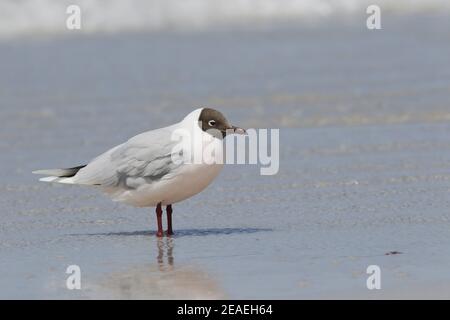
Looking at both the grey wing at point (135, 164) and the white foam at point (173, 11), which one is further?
the white foam at point (173, 11)

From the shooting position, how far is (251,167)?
25.7 feet

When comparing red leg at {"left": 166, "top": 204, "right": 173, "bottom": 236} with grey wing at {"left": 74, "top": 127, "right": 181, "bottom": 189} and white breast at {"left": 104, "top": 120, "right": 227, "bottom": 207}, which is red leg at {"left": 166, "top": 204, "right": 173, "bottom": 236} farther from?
grey wing at {"left": 74, "top": 127, "right": 181, "bottom": 189}

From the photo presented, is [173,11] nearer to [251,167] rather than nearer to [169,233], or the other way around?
[251,167]

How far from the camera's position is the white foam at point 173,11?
15.1 meters

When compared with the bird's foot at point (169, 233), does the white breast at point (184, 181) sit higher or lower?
higher

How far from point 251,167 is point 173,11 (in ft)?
27.2

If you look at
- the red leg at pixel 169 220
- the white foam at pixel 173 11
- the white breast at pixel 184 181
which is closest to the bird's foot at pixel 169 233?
the red leg at pixel 169 220

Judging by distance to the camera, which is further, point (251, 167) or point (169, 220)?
point (251, 167)

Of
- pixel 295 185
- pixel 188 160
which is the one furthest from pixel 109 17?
pixel 188 160

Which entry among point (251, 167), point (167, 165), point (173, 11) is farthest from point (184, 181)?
point (173, 11)

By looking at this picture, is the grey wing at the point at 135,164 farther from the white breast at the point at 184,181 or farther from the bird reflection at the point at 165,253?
the bird reflection at the point at 165,253

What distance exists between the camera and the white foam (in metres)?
15.1

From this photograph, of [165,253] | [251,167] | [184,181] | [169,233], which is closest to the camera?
[165,253]

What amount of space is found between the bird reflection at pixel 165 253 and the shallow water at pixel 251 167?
10 millimetres
